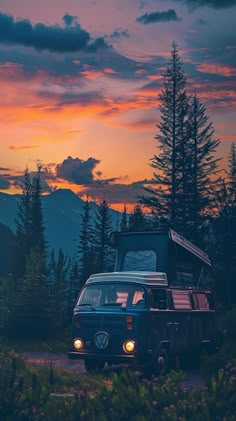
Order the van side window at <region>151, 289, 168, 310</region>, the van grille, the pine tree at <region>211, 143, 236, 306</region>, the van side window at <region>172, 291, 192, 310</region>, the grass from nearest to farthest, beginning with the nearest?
the van grille
the van side window at <region>151, 289, 168, 310</region>
the van side window at <region>172, 291, 192, 310</region>
the grass
the pine tree at <region>211, 143, 236, 306</region>

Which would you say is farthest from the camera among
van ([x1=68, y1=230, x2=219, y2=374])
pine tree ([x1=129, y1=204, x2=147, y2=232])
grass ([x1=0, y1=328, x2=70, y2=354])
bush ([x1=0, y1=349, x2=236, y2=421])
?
pine tree ([x1=129, y1=204, x2=147, y2=232])

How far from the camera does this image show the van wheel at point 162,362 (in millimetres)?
15796

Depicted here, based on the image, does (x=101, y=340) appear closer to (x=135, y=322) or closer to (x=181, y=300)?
(x=135, y=322)

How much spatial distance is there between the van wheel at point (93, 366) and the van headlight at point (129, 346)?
1460mm

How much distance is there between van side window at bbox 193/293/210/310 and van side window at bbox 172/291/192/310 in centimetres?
55

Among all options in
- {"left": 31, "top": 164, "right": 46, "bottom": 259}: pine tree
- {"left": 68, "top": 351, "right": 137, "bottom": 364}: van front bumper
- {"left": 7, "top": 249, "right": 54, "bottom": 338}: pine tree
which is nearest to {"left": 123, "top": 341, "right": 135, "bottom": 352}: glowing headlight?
{"left": 68, "top": 351, "right": 137, "bottom": 364}: van front bumper

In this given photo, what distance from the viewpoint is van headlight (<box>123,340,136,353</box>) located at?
15.3 m

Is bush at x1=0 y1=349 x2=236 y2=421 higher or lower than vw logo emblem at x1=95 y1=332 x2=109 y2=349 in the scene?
higher

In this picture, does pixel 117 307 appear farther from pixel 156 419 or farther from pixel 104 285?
pixel 156 419

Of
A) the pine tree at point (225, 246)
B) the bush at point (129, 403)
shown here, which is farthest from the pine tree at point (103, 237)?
the bush at point (129, 403)

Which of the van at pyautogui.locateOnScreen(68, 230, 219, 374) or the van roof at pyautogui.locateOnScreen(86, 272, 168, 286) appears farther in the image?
the van roof at pyautogui.locateOnScreen(86, 272, 168, 286)

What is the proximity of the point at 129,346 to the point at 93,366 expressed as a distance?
5.88ft

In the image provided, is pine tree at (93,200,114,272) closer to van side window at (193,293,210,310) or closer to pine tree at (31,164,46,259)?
pine tree at (31,164,46,259)

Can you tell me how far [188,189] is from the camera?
5047cm
